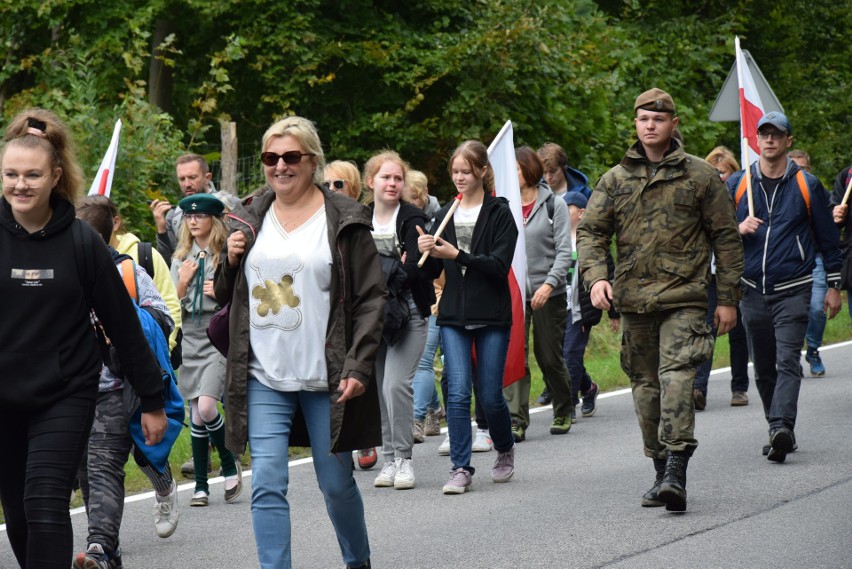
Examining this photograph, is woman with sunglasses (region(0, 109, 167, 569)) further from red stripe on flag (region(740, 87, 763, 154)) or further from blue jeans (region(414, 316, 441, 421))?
red stripe on flag (region(740, 87, 763, 154))

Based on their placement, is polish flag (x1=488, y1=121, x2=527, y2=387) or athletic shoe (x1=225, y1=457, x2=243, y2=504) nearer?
athletic shoe (x1=225, y1=457, x2=243, y2=504)

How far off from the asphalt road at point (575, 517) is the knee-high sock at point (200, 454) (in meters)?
0.19

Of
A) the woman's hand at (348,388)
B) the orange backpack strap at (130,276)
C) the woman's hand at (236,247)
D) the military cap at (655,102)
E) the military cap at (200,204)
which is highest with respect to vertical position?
the military cap at (655,102)

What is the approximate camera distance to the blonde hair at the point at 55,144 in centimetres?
505

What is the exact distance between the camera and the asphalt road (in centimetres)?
629

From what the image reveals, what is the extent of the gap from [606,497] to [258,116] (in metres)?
13.1

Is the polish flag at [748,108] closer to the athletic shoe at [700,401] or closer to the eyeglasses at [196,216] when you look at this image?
the athletic shoe at [700,401]

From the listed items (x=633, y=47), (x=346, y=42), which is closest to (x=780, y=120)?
(x=346, y=42)

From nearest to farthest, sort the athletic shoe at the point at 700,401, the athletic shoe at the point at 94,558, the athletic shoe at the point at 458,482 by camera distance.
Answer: the athletic shoe at the point at 94,558 → the athletic shoe at the point at 458,482 → the athletic shoe at the point at 700,401

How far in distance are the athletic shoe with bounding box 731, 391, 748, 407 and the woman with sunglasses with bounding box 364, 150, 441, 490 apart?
3819 mm

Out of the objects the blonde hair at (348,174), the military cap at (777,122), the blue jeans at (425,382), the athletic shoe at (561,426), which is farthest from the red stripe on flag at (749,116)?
the blonde hair at (348,174)

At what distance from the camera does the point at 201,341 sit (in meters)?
8.29

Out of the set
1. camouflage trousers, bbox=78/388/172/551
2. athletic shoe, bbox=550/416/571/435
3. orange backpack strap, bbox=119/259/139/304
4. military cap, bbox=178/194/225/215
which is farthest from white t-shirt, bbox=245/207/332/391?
athletic shoe, bbox=550/416/571/435

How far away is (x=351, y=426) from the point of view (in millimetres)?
5352
